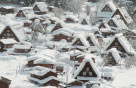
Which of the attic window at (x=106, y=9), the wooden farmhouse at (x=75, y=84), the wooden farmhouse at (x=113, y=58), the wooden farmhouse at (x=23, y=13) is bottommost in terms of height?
the wooden farmhouse at (x=75, y=84)

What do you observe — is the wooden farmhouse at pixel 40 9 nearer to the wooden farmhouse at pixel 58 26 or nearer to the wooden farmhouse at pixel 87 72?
Answer: the wooden farmhouse at pixel 58 26

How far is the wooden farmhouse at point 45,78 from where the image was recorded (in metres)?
39.4

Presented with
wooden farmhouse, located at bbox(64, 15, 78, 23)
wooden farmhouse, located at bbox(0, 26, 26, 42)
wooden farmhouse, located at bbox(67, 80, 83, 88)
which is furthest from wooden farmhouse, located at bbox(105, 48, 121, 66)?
wooden farmhouse, located at bbox(64, 15, 78, 23)

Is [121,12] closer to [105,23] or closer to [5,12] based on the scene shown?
[105,23]

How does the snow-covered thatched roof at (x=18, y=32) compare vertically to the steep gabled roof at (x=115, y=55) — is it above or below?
above

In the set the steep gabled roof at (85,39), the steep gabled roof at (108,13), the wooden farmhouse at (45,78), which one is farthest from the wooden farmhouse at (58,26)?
the wooden farmhouse at (45,78)

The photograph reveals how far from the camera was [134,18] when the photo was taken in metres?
76.5

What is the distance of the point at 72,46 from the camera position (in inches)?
2156

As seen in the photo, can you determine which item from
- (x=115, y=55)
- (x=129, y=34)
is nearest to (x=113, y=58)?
(x=115, y=55)

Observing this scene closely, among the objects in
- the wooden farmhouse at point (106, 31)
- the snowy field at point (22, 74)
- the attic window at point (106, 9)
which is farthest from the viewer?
the attic window at point (106, 9)

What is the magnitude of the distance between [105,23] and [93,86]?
3239cm

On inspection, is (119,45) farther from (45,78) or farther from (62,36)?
(45,78)

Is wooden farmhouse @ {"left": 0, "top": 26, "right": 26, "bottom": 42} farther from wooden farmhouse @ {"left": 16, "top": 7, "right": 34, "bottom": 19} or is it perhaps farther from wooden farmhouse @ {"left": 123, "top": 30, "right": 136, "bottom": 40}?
wooden farmhouse @ {"left": 123, "top": 30, "right": 136, "bottom": 40}

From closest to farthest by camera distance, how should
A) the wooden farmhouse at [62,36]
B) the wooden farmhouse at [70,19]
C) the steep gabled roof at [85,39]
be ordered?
the steep gabled roof at [85,39] < the wooden farmhouse at [62,36] < the wooden farmhouse at [70,19]
